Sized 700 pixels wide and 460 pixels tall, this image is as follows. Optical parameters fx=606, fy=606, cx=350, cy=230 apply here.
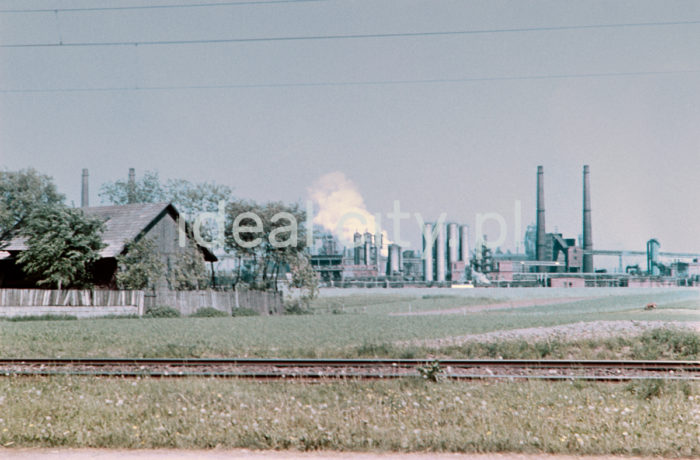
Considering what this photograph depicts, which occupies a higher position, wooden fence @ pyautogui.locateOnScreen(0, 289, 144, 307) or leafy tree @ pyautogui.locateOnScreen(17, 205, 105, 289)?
leafy tree @ pyautogui.locateOnScreen(17, 205, 105, 289)

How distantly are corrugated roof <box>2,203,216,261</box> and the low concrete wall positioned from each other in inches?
166

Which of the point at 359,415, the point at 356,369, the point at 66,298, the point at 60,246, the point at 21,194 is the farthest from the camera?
the point at 21,194

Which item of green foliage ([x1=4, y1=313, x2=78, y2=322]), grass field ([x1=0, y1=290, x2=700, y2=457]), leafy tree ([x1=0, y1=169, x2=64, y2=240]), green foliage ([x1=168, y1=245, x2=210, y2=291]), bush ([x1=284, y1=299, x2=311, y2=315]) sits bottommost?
bush ([x1=284, y1=299, x2=311, y2=315])

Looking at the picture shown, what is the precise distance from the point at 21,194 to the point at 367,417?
46.3 m

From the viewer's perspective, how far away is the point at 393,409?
A: 9.60 metres

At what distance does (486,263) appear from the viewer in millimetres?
74438

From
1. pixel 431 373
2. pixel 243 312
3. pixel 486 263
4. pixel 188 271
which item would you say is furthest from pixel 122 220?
pixel 486 263

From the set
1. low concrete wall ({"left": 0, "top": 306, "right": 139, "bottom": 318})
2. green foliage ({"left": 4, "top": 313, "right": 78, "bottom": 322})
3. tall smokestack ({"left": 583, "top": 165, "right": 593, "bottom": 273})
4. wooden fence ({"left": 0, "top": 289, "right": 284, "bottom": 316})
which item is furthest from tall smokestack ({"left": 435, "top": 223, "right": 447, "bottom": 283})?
green foliage ({"left": 4, "top": 313, "right": 78, "bottom": 322})

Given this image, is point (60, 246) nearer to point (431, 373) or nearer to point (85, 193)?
point (85, 193)

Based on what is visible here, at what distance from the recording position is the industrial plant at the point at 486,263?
68375 millimetres

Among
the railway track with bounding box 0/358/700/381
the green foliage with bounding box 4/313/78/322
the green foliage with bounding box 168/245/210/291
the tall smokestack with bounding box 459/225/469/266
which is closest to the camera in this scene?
the railway track with bounding box 0/358/700/381

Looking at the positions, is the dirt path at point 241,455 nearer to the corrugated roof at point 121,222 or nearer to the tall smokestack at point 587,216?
the corrugated roof at point 121,222

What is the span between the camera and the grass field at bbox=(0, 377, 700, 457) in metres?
8.27

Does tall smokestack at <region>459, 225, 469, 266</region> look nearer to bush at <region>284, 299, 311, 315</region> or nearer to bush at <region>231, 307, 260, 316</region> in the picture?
bush at <region>284, 299, 311, 315</region>
